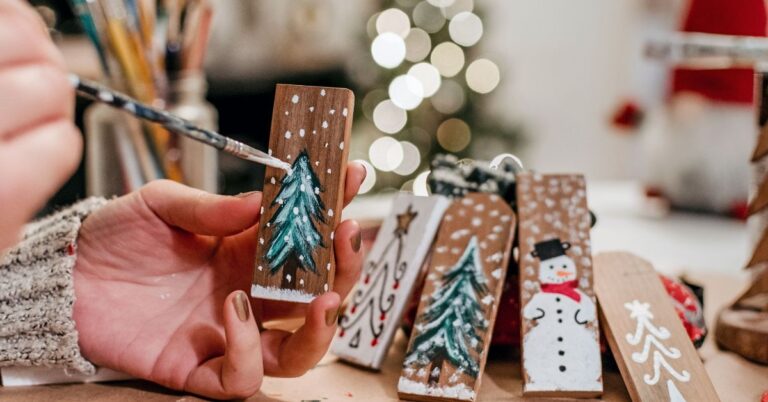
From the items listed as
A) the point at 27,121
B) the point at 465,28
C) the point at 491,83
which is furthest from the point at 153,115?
the point at 491,83

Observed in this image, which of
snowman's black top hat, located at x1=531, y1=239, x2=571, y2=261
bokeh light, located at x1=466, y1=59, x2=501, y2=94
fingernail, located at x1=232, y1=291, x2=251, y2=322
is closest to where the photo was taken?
fingernail, located at x1=232, y1=291, x2=251, y2=322

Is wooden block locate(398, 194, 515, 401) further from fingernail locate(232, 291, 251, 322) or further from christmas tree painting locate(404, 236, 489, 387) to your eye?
fingernail locate(232, 291, 251, 322)

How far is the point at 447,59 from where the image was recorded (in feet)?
7.29

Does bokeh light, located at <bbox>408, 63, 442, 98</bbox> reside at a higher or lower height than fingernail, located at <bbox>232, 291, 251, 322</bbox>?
higher

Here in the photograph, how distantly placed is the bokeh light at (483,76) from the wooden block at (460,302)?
1645 millimetres

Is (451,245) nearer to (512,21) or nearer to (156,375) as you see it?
(156,375)

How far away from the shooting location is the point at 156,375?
581 millimetres

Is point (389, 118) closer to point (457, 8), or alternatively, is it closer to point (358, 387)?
point (457, 8)

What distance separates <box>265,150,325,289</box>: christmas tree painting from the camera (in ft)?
1.80

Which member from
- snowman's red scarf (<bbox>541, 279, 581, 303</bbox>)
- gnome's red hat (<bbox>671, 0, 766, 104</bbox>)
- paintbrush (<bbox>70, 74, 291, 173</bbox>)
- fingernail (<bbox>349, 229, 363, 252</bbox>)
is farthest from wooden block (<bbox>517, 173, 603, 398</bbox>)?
gnome's red hat (<bbox>671, 0, 766, 104</bbox>)

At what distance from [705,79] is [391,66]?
2.98ft

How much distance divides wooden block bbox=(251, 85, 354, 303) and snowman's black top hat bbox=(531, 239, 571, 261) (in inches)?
7.5

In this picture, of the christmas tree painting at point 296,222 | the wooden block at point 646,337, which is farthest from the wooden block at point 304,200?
the wooden block at point 646,337

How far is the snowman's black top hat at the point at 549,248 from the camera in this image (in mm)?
633
